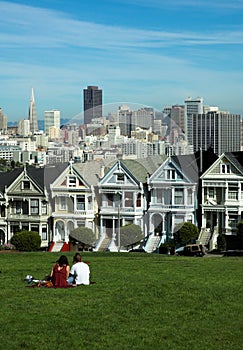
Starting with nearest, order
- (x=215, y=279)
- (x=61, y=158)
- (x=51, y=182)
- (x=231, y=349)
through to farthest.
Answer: (x=231, y=349)
(x=215, y=279)
(x=61, y=158)
(x=51, y=182)

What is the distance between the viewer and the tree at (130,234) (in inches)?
1380

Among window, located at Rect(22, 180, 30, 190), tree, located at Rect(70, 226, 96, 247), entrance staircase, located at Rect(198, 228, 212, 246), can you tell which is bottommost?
entrance staircase, located at Rect(198, 228, 212, 246)

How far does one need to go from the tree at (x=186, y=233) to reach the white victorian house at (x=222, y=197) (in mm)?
1047

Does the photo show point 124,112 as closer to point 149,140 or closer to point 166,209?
point 149,140

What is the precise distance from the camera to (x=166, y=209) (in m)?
38.8

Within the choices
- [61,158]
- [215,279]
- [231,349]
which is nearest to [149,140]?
[61,158]

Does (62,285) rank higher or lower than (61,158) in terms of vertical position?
lower

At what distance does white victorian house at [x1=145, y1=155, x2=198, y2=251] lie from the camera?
3775 cm

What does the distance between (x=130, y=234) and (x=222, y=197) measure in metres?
6.97

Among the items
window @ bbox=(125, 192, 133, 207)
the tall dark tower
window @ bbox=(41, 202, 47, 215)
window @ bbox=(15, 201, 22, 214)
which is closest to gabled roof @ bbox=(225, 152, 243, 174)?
window @ bbox=(125, 192, 133, 207)

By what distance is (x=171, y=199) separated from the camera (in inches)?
1567

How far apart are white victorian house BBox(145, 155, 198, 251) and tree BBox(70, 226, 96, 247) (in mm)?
3023

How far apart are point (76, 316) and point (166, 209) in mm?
25485

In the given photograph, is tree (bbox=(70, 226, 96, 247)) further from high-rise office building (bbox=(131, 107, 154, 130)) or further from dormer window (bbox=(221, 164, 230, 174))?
high-rise office building (bbox=(131, 107, 154, 130))
